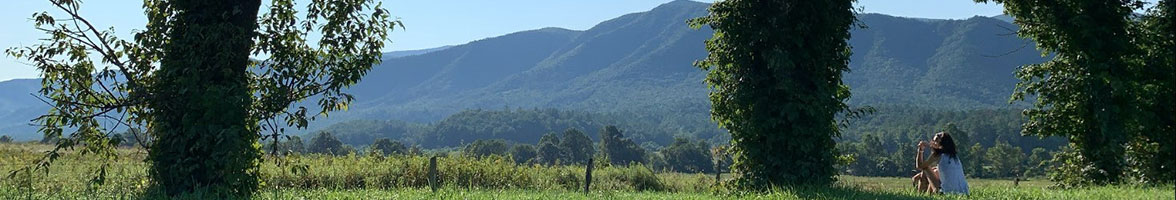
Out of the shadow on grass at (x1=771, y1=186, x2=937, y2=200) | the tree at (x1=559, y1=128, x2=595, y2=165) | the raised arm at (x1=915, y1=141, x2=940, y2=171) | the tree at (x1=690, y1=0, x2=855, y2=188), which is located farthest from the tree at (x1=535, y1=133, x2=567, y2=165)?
the shadow on grass at (x1=771, y1=186, x2=937, y2=200)

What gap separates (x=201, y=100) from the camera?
9469 mm

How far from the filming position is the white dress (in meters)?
12.1

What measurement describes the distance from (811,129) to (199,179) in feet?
23.9

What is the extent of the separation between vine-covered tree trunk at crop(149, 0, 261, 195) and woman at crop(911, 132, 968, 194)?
28.7 feet

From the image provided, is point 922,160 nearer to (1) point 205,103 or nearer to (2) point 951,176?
(2) point 951,176

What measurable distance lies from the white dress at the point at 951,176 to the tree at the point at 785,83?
175cm

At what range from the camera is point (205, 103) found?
30.7ft

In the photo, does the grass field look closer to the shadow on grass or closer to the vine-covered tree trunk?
the shadow on grass

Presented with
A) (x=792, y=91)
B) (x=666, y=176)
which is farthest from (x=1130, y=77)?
(x=666, y=176)

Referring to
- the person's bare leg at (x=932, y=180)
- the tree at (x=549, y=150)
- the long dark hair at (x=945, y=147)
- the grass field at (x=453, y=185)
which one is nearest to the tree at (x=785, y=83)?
the grass field at (x=453, y=185)

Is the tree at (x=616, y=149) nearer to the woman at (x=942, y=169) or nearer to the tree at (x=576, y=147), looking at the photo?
the tree at (x=576, y=147)

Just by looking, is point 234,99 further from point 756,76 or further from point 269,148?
point 756,76

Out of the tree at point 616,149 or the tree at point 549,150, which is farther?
the tree at point 616,149

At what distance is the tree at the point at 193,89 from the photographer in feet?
31.3
